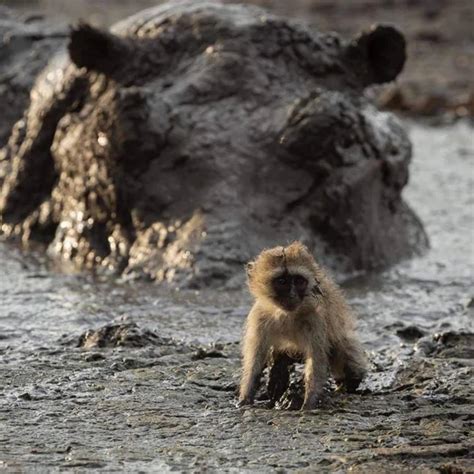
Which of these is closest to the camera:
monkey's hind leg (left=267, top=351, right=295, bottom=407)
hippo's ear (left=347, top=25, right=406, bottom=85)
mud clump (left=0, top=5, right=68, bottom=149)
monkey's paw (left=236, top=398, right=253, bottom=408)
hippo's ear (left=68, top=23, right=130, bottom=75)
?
monkey's paw (left=236, top=398, right=253, bottom=408)

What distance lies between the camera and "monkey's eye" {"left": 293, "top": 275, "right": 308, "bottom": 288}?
6.55 m

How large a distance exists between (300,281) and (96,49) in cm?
431

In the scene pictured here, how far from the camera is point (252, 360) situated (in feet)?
22.0

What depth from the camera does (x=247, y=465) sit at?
5.56 metres

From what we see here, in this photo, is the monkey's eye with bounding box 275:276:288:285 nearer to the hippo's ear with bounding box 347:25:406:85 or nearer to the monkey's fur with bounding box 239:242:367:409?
the monkey's fur with bounding box 239:242:367:409

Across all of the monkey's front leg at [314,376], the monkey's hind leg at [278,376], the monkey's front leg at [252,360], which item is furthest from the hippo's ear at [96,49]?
the monkey's front leg at [314,376]

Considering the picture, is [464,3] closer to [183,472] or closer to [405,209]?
[405,209]

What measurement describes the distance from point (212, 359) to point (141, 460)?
1.92 m

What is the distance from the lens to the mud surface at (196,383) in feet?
18.7

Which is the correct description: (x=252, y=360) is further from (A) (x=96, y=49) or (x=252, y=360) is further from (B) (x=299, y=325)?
(A) (x=96, y=49)

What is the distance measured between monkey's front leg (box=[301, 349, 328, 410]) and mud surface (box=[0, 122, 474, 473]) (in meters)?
0.09

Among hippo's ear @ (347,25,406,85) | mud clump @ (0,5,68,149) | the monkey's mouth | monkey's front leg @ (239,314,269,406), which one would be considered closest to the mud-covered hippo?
hippo's ear @ (347,25,406,85)

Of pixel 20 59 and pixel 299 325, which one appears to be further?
pixel 20 59

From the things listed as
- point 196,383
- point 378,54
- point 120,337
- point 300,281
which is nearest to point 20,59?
point 378,54
